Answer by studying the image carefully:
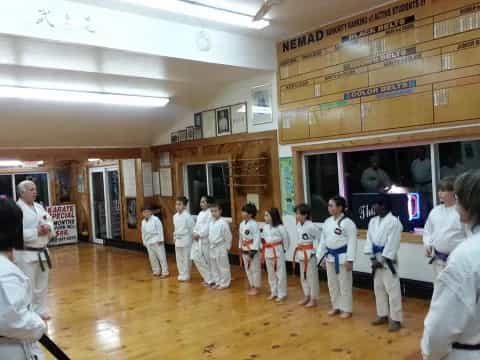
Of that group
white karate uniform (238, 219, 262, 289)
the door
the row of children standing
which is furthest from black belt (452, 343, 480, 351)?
the door

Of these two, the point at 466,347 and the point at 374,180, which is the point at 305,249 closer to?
the point at 374,180

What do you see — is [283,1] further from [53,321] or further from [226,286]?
[53,321]

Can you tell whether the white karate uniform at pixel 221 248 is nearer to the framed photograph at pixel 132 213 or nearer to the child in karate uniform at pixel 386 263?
the child in karate uniform at pixel 386 263

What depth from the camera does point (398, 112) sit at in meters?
4.67

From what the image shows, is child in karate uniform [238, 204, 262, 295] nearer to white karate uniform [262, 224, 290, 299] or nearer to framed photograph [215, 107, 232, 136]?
white karate uniform [262, 224, 290, 299]

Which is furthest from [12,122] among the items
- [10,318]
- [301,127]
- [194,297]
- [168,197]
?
[10,318]

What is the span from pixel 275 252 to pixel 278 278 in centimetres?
30

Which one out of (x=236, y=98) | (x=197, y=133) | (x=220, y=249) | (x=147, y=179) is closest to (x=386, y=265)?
(x=220, y=249)

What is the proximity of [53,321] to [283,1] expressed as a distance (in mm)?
4180

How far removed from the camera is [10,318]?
64.1 inches

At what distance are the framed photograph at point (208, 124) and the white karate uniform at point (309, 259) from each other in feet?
9.72

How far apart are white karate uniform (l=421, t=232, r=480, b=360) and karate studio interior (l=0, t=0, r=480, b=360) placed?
1.53 m

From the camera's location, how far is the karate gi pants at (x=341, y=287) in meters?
4.27

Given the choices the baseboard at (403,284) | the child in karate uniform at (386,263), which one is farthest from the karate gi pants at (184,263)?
the child in karate uniform at (386,263)
